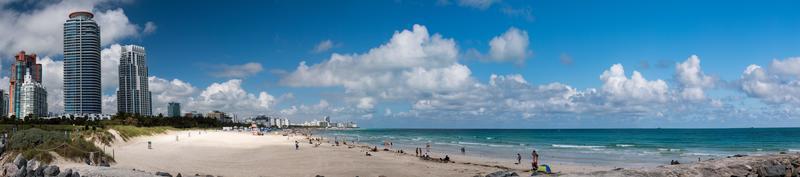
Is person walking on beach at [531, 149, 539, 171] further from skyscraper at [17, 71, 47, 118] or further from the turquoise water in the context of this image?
skyscraper at [17, 71, 47, 118]

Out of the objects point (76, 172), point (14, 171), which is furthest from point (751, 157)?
point (14, 171)

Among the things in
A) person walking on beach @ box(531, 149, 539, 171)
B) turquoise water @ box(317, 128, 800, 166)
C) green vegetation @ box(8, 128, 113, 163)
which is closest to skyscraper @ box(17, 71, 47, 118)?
turquoise water @ box(317, 128, 800, 166)

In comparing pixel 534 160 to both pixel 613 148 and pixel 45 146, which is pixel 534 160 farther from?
pixel 613 148

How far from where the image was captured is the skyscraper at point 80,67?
18888 centimetres

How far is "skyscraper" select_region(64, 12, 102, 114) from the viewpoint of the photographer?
18888cm

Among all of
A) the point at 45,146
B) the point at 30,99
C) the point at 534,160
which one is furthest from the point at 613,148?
the point at 30,99

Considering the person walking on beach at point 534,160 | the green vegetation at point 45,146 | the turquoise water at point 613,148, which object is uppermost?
the green vegetation at point 45,146

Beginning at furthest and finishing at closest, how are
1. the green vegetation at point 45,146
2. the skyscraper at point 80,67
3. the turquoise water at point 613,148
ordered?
1. the skyscraper at point 80,67
2. the turquoise water at point 613,148
3. the green vegetation at point 45,146

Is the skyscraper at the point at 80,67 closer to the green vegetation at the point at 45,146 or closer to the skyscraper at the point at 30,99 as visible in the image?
the skyscraper at the point at 30,99

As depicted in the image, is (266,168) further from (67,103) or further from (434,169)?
(67,103)

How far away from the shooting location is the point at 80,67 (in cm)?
19088

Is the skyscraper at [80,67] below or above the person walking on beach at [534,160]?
above

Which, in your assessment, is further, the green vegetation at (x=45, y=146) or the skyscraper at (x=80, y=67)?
the skyscraper at (x=80, y=67)

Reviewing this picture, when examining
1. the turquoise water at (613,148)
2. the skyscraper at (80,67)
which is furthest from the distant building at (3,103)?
the turquoise water at (613,148)
